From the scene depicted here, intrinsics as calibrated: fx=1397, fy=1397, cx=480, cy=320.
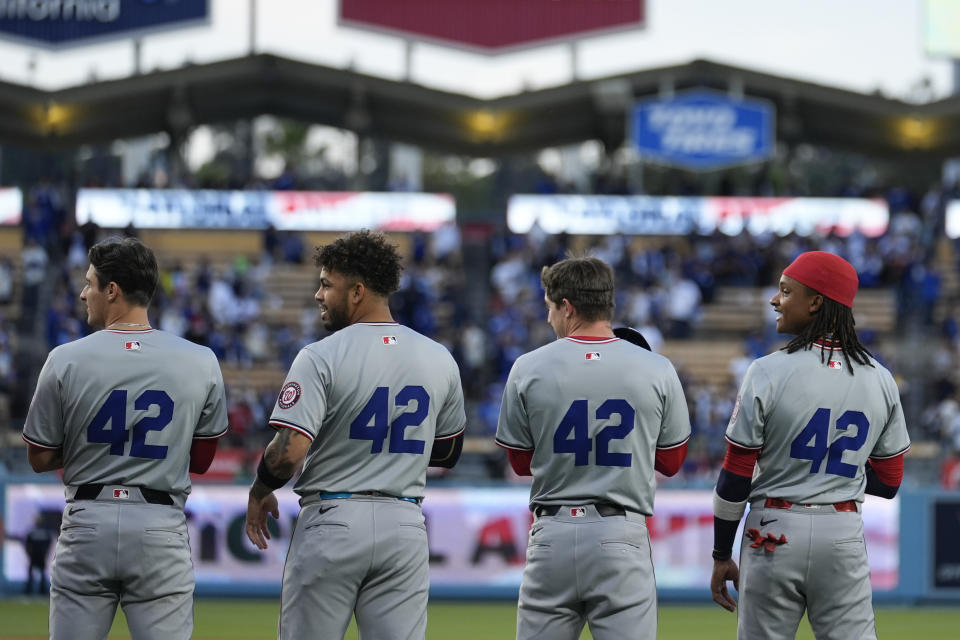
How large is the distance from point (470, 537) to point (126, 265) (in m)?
9.46

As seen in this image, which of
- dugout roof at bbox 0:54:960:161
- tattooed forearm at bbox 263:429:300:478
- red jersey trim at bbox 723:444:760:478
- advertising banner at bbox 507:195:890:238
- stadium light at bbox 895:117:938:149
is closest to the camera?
tattooed forearm at bbox 263:429:300:478

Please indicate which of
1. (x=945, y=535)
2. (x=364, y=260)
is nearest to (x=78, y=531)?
(x=364, y=260)

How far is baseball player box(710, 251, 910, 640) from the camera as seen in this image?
5.57 meters

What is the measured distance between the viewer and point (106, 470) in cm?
545

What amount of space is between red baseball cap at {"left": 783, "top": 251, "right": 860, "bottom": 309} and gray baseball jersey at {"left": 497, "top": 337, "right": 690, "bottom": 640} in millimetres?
711

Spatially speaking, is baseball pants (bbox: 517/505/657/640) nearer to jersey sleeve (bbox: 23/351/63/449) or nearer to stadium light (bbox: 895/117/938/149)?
jersey sleeve (bbox: 23/351/63/449)

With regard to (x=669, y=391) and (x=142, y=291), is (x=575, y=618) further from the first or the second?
(x=142, y=291)

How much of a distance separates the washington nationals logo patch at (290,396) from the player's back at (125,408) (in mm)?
467

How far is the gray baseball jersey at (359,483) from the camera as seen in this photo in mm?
5281

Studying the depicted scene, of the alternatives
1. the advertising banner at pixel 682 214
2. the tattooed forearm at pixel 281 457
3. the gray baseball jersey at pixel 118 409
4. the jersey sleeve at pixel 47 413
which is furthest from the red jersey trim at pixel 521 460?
the advertising banner at pixel 682 214

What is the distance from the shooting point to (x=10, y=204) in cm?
3269

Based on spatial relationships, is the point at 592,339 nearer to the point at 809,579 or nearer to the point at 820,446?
the point at 820,446

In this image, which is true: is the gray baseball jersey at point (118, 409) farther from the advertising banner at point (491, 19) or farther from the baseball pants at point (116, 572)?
the advertising banner at point (491, 19)

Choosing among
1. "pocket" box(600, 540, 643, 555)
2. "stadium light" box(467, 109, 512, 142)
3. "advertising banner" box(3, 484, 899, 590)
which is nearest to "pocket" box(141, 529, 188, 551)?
"pocket" box(600, 540, 643, 555)
